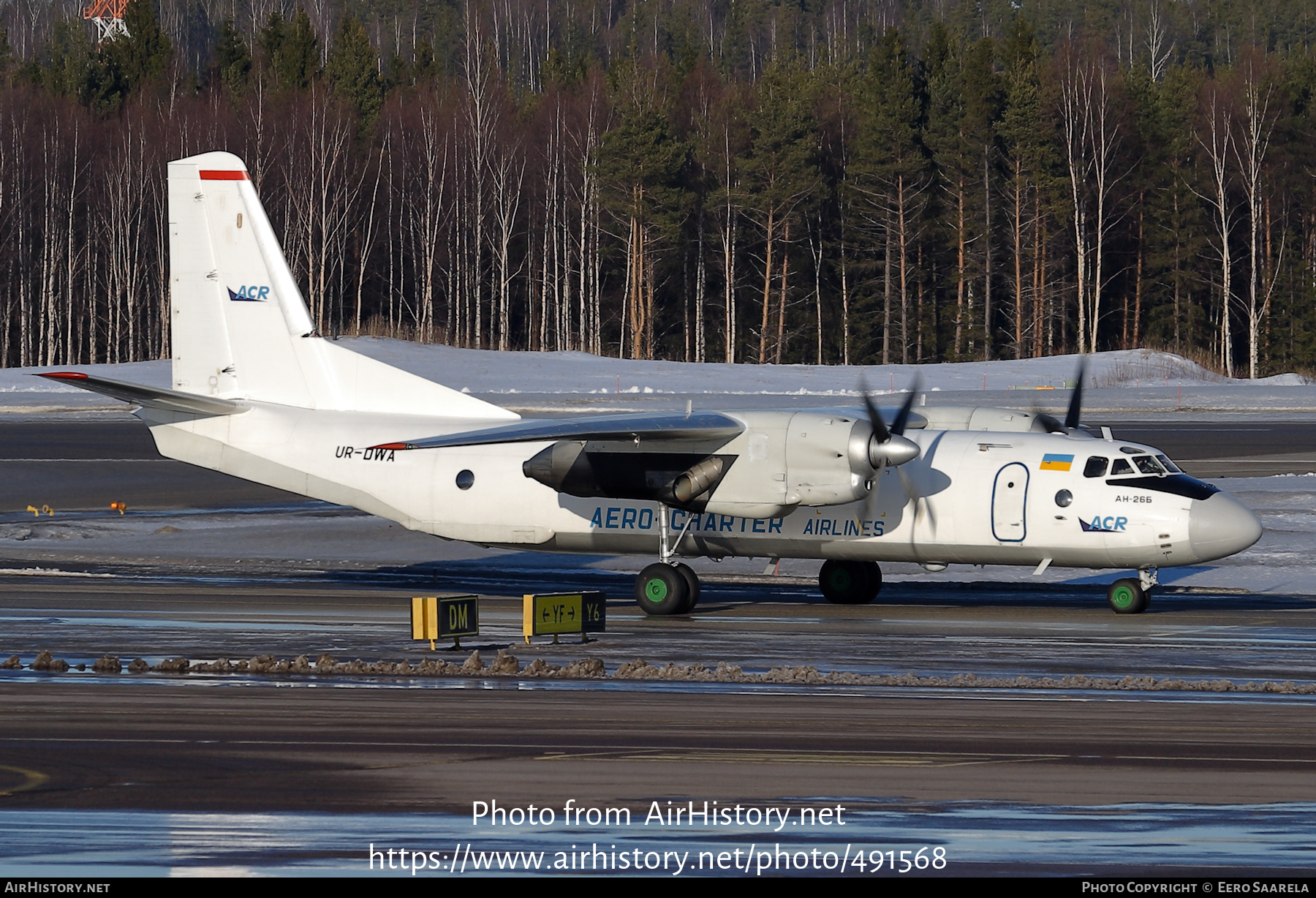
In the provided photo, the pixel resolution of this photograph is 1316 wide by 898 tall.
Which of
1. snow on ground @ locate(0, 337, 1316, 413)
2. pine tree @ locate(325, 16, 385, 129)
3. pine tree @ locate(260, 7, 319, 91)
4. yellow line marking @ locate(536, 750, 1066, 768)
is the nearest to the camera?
yellow line marking @ locate(536, 750, 1066, 768)

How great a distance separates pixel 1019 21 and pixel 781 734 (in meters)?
86.5

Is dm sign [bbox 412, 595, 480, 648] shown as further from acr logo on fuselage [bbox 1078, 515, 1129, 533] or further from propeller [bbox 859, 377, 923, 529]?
acr logo on fuselage [bbox 1078, 515, 1129, 533]

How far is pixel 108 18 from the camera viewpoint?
406ft

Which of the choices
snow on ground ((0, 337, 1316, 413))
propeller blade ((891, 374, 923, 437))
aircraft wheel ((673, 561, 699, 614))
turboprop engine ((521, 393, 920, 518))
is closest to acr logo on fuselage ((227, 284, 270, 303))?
turboprop engine ((521, 393, 920, 518))

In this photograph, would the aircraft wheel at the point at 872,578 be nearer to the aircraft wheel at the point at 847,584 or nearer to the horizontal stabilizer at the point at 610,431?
the aircraft wheel at the point at 847,584

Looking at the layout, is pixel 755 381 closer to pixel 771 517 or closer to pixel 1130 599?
pixel 771 517

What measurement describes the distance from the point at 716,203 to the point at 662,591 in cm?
6550

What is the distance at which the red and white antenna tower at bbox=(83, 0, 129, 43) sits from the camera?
106750 millimetres

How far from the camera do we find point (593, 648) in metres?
17.3

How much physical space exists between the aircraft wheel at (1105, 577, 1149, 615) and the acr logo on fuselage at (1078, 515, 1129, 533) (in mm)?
843

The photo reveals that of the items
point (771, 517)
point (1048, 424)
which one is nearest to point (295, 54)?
point (1048, 424)

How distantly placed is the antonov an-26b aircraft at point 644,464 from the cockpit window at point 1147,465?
0.07 ft

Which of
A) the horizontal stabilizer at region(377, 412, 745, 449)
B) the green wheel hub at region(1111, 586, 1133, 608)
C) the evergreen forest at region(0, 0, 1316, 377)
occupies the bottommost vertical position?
the green wheel hub at region(1111, 586, 1133, 608)

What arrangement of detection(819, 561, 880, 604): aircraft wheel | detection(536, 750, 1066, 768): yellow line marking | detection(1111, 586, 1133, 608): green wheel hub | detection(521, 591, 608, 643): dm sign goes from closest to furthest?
detection(536, 750, 1066, 768): yellow line marking < detection(521, 591, 608, 643): dm sign < detection(1111, 586, 1133, 608): green wheel hub < detection(819, 561, 880, 604): aircraft wheel
